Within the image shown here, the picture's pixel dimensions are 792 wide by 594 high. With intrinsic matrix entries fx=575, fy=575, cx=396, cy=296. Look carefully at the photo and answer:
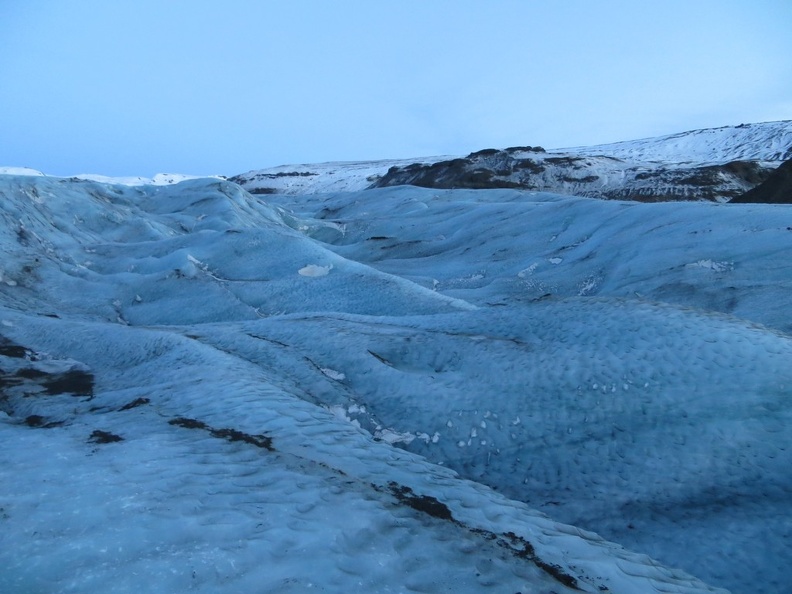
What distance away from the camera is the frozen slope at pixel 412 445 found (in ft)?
4.03

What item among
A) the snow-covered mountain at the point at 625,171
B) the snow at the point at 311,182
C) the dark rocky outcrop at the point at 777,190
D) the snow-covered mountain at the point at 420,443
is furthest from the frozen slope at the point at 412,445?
the snow at the point at 311,182

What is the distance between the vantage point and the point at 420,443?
209 cm

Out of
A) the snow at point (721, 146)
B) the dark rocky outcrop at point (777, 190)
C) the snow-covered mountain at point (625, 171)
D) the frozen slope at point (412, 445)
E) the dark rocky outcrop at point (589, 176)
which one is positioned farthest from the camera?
the snow at point (721, 146)

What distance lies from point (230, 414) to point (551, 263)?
430 cm

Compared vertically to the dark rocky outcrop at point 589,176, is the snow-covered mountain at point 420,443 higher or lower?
lower

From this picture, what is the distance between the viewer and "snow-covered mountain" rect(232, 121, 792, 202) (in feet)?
59.1

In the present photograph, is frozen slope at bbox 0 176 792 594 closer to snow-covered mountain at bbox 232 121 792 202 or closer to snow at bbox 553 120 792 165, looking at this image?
snow-covered mountain at bbox 232 121 792 202

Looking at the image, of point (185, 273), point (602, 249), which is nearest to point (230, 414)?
point (185, 273)

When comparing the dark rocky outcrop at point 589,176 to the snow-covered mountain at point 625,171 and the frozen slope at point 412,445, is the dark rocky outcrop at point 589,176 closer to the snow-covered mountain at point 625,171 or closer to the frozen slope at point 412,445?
the snow-covered mountain at point 625,171

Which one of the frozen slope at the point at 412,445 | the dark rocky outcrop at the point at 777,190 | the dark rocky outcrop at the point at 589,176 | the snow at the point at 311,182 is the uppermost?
the snow at the point at 311,182

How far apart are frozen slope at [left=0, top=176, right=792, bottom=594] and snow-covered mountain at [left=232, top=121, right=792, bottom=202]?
50.5 feet

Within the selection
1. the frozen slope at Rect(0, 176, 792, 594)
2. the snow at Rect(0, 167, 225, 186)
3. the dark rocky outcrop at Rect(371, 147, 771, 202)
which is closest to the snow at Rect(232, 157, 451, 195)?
the dark rocky outcrop at Rect(371, 147, 771, 202)

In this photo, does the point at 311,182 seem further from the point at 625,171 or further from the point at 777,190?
the point at 777,190

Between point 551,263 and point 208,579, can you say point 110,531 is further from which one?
point 551,263
